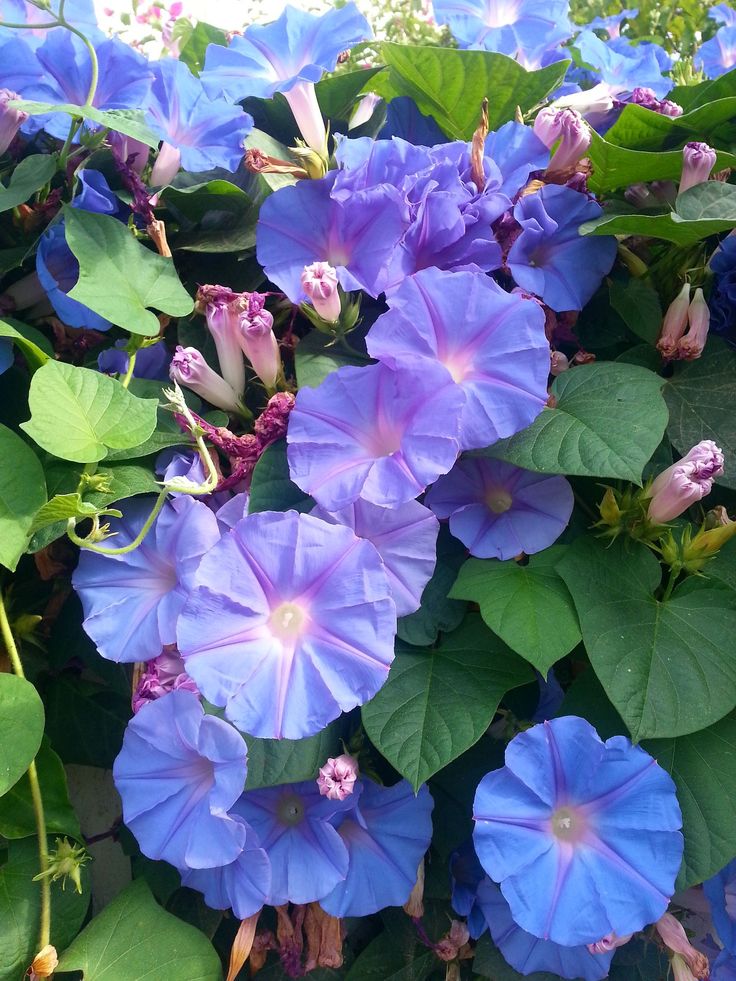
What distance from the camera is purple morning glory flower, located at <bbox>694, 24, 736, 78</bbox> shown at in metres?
1.16

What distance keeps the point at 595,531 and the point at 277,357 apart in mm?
394

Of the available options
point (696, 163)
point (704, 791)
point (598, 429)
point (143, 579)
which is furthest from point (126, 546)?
point (696, 163)

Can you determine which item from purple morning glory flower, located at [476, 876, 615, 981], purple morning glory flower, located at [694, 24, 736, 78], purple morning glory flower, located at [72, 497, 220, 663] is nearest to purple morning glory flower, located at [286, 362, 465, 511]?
purple morning glory flower, located at [72, 497, 220, 663]

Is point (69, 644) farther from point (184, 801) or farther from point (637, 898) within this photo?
point (637, 898)

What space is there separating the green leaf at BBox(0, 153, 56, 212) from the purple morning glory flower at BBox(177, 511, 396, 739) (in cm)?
48

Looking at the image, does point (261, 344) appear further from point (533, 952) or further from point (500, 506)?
point (533, 952)

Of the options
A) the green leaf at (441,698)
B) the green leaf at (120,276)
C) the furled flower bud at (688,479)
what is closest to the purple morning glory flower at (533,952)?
the green leaf at (441,698)

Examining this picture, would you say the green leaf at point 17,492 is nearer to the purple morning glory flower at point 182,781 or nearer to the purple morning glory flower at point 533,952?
the purple morning glory flower at point 182,781

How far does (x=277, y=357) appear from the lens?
835 millimetres

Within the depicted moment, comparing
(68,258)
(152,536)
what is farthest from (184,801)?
(68,258)

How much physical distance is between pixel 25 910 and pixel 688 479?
798mm

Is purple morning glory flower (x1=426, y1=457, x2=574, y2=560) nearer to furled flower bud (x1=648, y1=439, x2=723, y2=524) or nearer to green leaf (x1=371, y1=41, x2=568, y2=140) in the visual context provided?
furled flower bud (x1=648, y1=439, x2=723, y2=524)

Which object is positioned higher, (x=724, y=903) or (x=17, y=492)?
(x=17, y=492)

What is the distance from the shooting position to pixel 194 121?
0.92m
